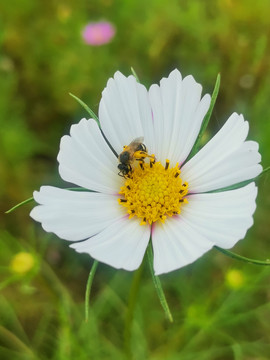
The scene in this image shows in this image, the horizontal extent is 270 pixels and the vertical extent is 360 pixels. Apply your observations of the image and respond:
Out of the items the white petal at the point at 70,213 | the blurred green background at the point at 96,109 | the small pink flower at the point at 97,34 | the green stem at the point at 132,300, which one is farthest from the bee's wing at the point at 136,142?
the small pink flower at the point at 97,34

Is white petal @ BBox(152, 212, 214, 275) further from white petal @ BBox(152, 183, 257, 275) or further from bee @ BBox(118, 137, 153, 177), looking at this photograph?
bee @ BBox(118, 137, 153, 177)

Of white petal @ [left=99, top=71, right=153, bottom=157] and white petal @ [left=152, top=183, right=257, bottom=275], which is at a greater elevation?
white petal @ [left=99, top=71, right=153, bottom=157]

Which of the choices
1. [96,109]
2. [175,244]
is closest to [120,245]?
[175,244]

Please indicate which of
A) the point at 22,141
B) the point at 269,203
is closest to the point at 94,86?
the point at 22,141

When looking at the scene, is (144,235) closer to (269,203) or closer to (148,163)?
(148,163)

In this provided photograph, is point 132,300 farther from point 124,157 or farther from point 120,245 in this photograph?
point 124,157

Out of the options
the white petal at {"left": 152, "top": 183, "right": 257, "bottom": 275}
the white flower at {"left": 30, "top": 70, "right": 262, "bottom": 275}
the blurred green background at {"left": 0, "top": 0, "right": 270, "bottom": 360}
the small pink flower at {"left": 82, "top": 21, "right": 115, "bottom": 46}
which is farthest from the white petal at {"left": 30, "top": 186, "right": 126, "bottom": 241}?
the small pink flower at {"left": 82, "top": 21, "right": 115, "bottom": 46}
